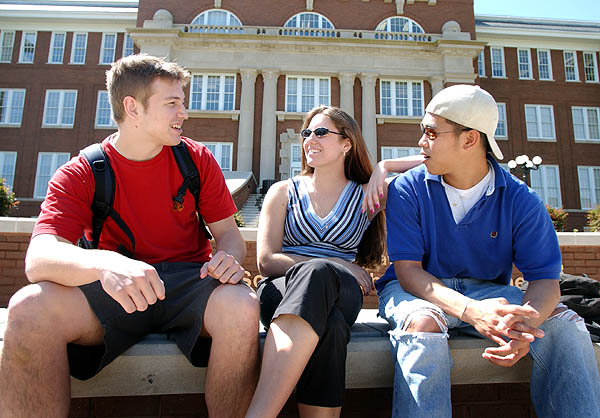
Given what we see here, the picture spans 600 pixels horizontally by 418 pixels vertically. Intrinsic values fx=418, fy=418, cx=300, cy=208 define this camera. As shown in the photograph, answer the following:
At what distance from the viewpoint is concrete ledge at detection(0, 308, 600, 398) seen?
1.85m

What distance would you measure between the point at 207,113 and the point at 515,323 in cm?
2320

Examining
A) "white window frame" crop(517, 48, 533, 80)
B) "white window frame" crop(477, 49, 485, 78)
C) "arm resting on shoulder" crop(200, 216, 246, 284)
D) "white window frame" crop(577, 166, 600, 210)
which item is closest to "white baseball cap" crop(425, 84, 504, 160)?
"arm resting on shoulder" crop(200, 216, 246, 284)

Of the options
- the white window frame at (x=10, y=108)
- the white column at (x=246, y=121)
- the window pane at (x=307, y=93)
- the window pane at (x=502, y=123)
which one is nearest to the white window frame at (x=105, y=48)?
the white window frame at (x=10, y=108)

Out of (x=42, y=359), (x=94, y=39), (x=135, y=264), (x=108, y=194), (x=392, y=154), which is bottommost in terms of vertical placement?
(x=42, y=359)

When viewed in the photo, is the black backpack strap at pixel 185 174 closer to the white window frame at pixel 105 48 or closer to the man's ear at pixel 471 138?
the man's ear at pixel 471 138

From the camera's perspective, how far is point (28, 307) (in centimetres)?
160

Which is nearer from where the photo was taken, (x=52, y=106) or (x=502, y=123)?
(x=52, y=106)

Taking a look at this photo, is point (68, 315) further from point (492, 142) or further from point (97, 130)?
point (97, 130)

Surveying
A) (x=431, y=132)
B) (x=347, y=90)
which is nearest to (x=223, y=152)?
(x=347, y=90)

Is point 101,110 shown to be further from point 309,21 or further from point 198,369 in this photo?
point 198,369

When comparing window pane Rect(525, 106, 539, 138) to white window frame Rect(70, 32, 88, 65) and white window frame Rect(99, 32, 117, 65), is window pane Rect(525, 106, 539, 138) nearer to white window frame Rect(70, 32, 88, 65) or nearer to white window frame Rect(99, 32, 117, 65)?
white window frame Rect(99, 32, 117, 65)

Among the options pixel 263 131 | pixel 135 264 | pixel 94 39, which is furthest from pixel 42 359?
pixel 94 39

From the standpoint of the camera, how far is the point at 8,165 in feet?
81.8

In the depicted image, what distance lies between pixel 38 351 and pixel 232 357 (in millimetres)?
722
